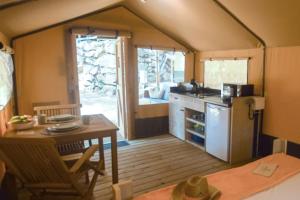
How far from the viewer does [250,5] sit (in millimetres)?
2727

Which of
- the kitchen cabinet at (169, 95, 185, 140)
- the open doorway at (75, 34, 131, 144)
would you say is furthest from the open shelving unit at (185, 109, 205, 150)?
the open doorway at (75, 34, 131, 144)

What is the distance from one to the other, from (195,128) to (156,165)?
1180mm

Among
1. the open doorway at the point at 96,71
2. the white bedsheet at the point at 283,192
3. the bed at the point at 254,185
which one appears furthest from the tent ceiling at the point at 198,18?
the open doorway at the point at 96,71

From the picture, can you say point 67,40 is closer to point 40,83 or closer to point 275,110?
point 40,83

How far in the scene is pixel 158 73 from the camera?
479 centimetres

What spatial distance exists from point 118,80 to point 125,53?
0.62m

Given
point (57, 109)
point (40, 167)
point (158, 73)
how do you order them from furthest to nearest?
point (158, 73) < point (57, 109) < point (40, 167)

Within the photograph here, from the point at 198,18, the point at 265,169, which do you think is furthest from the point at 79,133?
the point at 198,18

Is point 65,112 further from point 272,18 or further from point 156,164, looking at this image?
point 272,18

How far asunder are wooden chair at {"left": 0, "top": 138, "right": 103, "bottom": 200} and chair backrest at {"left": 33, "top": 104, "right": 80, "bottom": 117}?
128cm

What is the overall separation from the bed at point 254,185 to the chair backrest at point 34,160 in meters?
0.74

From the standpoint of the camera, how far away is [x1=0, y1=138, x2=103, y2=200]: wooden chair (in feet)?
5.49

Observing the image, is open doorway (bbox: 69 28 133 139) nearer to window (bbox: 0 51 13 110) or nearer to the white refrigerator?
window (bbox: 0 51 13 110)

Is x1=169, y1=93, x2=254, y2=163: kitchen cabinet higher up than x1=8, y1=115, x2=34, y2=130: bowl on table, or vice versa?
x1=8, y1=115, x2=34, y2=130: bowl on table
